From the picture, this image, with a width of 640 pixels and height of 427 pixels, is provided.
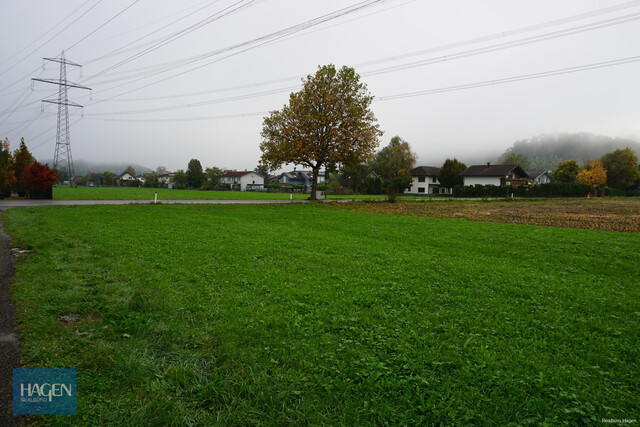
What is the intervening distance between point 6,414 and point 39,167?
33546mm

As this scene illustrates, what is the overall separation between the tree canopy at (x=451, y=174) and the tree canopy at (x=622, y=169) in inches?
1578

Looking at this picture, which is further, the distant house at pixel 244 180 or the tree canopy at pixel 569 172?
the distant house at pixel 244 180

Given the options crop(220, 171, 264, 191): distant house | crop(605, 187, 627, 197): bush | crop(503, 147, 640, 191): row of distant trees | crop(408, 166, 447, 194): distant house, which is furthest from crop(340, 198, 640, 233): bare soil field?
crop(220, 171, 264, 191): distant house

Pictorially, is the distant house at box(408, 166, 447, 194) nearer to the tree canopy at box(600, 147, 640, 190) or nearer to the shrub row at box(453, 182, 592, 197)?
the shrub row at box(453, 182, 592, 197)

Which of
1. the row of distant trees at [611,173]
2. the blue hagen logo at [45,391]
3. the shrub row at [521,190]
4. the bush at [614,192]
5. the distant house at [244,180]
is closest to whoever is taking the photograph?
the blue hagen logo at [45,391]

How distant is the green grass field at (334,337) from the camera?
3.06 meters

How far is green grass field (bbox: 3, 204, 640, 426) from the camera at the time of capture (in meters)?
3.06

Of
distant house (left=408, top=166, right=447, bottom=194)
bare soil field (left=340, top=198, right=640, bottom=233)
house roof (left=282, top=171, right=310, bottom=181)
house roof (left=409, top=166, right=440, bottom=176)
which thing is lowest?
bare soil field (left=340, top=198, right=640, bottom=233)

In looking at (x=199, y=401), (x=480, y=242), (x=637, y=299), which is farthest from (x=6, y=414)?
(x=480, y=242)

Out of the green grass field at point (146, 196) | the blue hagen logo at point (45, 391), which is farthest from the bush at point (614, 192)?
the blue hagen logo at point (45, 391)

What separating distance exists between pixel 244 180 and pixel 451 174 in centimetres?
7000

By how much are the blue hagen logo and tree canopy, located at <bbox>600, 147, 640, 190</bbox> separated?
368ft

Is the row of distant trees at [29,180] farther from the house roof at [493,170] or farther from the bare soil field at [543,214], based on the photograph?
the house roof at [493,170]

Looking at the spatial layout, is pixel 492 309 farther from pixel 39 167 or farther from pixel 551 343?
pixel 39 167
